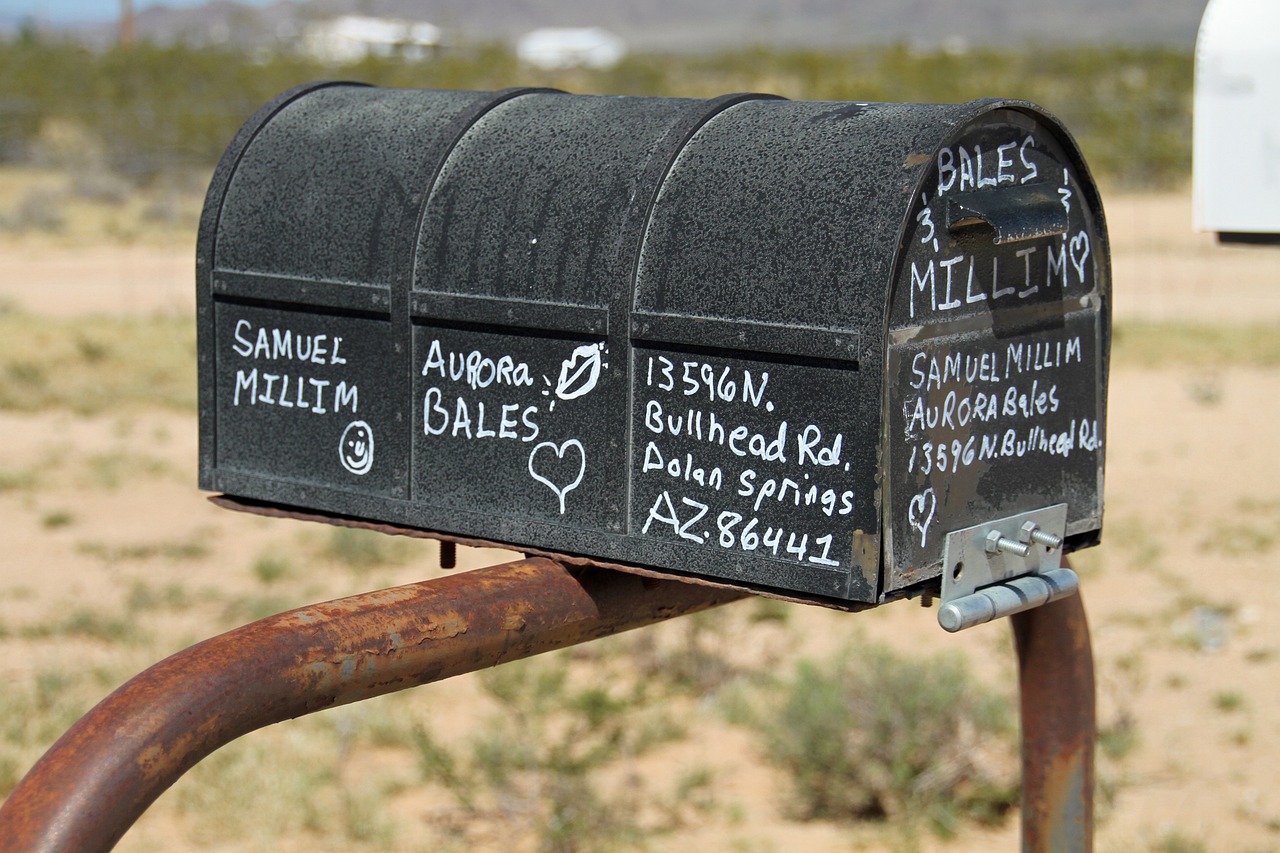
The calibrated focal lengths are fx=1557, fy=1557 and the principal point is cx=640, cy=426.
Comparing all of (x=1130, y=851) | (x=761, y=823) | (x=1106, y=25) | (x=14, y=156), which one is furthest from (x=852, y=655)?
(x=1106, y=25)

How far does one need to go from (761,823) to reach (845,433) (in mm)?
3358

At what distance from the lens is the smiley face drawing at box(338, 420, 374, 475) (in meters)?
2.09

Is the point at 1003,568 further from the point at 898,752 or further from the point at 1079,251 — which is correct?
the point at 898,752

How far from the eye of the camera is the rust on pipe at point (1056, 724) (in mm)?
2453

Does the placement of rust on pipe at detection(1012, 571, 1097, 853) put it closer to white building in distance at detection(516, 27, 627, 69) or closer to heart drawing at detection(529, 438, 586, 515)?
heart drawing at detection(529, 438, 586, 515)

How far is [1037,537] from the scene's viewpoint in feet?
6.40

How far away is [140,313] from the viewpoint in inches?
537

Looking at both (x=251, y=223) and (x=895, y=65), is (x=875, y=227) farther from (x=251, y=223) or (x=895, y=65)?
(x=895, y=65)

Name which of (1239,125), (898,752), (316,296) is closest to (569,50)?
(898,752)

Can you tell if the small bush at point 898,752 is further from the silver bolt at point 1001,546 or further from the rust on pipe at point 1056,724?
the silver bolt at point 1001,546

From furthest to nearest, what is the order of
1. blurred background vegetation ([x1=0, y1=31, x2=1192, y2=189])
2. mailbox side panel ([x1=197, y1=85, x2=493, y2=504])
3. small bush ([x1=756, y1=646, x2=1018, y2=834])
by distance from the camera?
1. blurred background vegetation ([x1=0, y1=31, x2=1192, y2=189])
2. small bush ([x1=756, y1=646, x2=1018, y2=834])
3. mailbox side panel ([x1=197, y1=85, x2=493, y2=504])

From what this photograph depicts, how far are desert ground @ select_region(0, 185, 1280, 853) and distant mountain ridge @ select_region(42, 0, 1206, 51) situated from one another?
6785 cm

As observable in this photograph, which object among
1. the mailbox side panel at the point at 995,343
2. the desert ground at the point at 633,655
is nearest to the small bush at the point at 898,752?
the desert ground at the point at 633,655

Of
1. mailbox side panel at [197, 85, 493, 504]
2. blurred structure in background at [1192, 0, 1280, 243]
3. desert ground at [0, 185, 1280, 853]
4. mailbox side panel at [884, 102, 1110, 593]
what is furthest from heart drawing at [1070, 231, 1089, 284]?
desert ground at [0, 185, 1280, 853]
